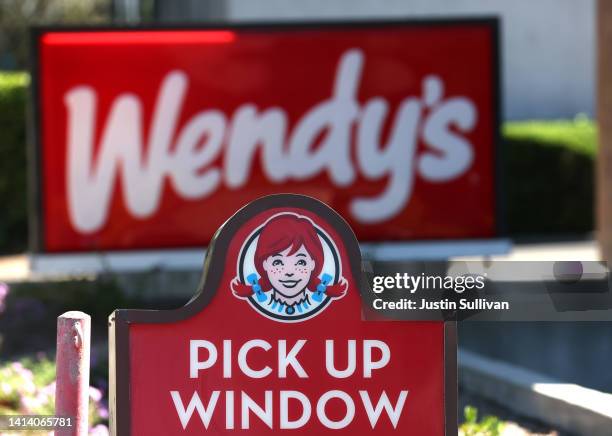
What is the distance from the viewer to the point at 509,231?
20656 millimetres

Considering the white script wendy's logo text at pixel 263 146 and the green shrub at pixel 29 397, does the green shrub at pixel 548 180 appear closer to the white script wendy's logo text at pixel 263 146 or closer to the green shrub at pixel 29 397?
the white script wendy's logo text at pixel 263 146

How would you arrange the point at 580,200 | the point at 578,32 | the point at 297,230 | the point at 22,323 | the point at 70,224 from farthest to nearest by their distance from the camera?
the point at 578,32 < the point at 580,200 < the point at 70,224 < the point at 22,323 < the point at 297,230

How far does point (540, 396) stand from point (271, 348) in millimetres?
2941

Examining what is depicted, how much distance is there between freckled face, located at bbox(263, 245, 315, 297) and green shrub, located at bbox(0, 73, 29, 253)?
Answer: 15071mm

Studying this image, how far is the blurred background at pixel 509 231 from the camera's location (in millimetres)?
7613

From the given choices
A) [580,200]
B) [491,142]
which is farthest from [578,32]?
[491,142]

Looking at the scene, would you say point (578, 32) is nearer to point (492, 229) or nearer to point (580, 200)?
point (580, 200)

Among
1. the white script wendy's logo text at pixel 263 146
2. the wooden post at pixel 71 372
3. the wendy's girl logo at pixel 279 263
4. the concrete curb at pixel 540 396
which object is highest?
the white script wendy's logo text at pixel 263 146

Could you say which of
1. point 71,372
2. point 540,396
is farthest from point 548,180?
point 71,372

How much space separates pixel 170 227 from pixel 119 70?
1.60m

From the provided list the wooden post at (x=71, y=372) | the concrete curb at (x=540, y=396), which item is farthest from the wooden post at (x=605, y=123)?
the wooden post at (x=71, y=372)

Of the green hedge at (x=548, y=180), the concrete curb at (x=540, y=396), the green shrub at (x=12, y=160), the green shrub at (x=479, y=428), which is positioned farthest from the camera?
the green hedge at (x=548, y=180)

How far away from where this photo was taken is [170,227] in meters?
11.9

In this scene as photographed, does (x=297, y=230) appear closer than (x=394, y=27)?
Yes
